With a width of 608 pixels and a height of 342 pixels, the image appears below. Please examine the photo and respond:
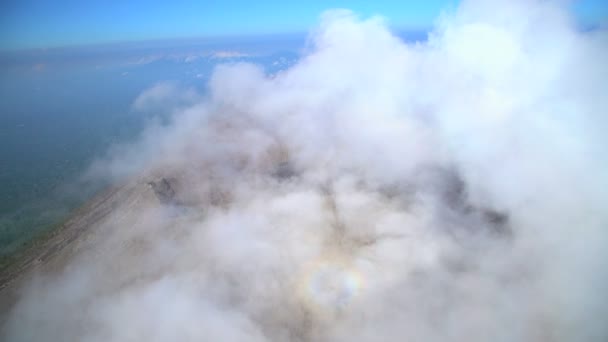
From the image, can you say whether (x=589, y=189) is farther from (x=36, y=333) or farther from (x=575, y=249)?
(x=36, y=333)

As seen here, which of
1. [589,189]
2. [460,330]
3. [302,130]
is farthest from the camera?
[302,130]

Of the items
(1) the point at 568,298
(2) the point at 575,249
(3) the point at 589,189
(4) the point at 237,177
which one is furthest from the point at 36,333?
(3) the point at 589,189

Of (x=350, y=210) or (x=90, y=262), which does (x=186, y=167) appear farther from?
(x=350, y=210)

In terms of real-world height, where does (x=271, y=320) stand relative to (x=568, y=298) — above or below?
below

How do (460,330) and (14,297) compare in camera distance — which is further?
(14,297)

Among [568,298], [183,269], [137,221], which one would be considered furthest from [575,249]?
[137,221]

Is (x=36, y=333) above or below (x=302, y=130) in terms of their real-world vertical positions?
below

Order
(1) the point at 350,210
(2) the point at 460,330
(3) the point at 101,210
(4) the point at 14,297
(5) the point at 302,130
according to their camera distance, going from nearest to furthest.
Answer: (2) the point at 460,330 < (4) the point at 14,297 < (1) the point at 350,210 < (3) the point at 101,210 < (5) the point at 302,130

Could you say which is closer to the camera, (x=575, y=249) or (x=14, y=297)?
(x=575, y=249)

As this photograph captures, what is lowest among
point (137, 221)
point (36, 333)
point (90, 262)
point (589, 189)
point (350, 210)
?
point (36, 333)
